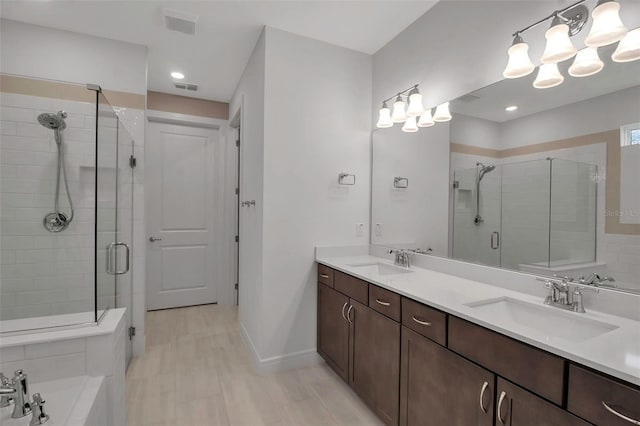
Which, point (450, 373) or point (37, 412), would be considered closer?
point (37, 412)

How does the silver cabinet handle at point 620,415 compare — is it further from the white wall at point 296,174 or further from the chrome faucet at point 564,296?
the white wall at point 296,174

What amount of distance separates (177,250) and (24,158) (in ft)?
6.50

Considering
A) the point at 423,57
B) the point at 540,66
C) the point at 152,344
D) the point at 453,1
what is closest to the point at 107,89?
the point at 152,344

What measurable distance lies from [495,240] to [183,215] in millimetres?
3543

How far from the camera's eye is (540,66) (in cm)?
152

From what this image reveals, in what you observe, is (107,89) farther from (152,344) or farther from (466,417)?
(466,417)

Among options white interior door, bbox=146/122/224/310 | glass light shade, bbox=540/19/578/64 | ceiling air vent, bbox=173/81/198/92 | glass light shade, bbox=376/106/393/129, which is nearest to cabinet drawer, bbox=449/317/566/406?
glass light shade, bbox=540/19/578/64

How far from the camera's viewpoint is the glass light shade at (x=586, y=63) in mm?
1323

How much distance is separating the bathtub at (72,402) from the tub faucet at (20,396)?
0.9 inches

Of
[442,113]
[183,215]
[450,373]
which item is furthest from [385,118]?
[183,215]

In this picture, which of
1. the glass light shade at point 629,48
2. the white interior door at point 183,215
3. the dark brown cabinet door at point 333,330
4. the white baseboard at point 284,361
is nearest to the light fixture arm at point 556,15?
the glass light shade at point 629,48

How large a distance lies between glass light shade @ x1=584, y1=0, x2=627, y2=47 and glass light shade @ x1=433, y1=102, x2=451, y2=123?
2.80 ft

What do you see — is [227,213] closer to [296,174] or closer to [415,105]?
[296,174]

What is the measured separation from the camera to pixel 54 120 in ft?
7.27
